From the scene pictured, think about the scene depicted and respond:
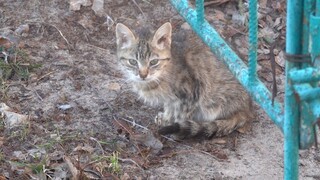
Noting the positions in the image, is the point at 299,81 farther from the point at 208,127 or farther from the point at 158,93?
the point at 158,93

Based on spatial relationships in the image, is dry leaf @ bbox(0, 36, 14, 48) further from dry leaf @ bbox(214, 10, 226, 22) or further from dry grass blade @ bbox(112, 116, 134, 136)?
dry leaf @ bbox(214, 10, 226, 22)

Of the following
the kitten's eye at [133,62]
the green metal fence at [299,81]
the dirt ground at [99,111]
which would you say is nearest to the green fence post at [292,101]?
the green metal fence at [299,81]

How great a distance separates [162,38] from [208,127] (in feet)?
2.39

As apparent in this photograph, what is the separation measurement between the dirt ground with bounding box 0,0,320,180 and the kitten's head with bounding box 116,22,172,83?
0.26 m

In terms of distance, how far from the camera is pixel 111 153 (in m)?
4.17

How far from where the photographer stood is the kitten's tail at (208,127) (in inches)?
172

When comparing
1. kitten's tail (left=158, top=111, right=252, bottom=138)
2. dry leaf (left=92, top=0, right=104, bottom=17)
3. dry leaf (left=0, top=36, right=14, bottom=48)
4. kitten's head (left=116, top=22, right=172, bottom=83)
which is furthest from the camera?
dry leaf (left=92, top=0, right=104, bottom=17)

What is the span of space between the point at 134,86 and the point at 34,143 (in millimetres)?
966

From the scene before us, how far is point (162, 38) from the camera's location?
4746 mm

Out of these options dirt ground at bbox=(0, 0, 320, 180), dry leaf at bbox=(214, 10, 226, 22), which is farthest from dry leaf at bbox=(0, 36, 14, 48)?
dry leaf at bbox=(214, 10, 226, 22)

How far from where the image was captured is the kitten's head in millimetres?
4734

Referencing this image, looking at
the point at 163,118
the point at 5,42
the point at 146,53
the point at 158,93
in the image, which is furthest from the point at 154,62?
the point at 5,42

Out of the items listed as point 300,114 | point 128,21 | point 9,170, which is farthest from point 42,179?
point 128,21

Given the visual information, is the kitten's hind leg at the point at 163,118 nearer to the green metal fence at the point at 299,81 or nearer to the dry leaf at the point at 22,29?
the dry leaf at the point at 22,29
